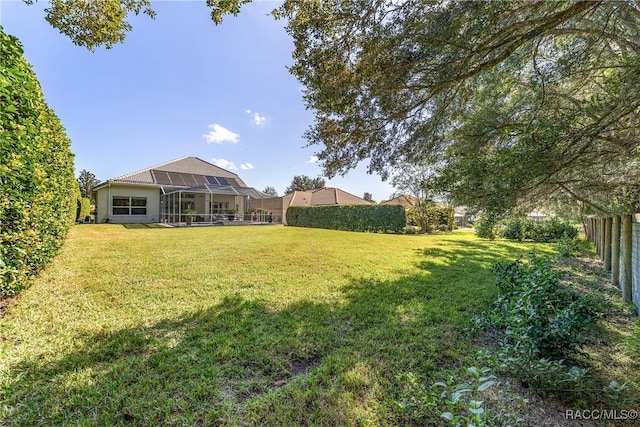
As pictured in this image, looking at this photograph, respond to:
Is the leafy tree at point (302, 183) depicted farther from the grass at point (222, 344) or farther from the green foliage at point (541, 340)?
the green foliage at point (541, 340)

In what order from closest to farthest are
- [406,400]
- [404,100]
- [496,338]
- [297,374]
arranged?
[406,400], [297,374], [496,338], [404,100]

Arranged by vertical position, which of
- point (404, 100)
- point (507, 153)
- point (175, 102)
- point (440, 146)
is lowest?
point (507, 153)

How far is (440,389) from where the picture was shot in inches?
94.5

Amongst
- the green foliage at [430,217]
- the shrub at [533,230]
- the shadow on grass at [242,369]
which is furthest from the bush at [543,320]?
the green foliage at [430,217]

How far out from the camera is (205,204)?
22.7 metres

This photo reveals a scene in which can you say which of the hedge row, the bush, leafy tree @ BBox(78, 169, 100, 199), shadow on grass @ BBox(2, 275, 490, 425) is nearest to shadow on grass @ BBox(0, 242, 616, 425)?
shadow on grass @ BBox(2, 275, 490, 425)

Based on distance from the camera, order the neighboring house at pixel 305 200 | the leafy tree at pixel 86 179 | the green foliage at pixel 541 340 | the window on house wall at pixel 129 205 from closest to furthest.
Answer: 1. the green foliage at pixel 541 340
2. the window on house wall at pixel 129 205
3. the neighboring house at pixel 305 200
4. the leafy tree at pixel 86 179

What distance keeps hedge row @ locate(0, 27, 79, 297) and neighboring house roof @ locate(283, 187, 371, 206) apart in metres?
24.9

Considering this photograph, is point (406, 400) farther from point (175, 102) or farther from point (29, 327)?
point (175, 102)

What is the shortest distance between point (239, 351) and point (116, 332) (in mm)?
1632

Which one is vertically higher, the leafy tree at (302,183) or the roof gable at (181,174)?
the leafy tree at (302,183)

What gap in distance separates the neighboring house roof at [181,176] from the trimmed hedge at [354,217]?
353 inches

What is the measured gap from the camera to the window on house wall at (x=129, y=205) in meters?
19.6

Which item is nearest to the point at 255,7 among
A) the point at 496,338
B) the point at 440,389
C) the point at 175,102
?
the point at 440,389
